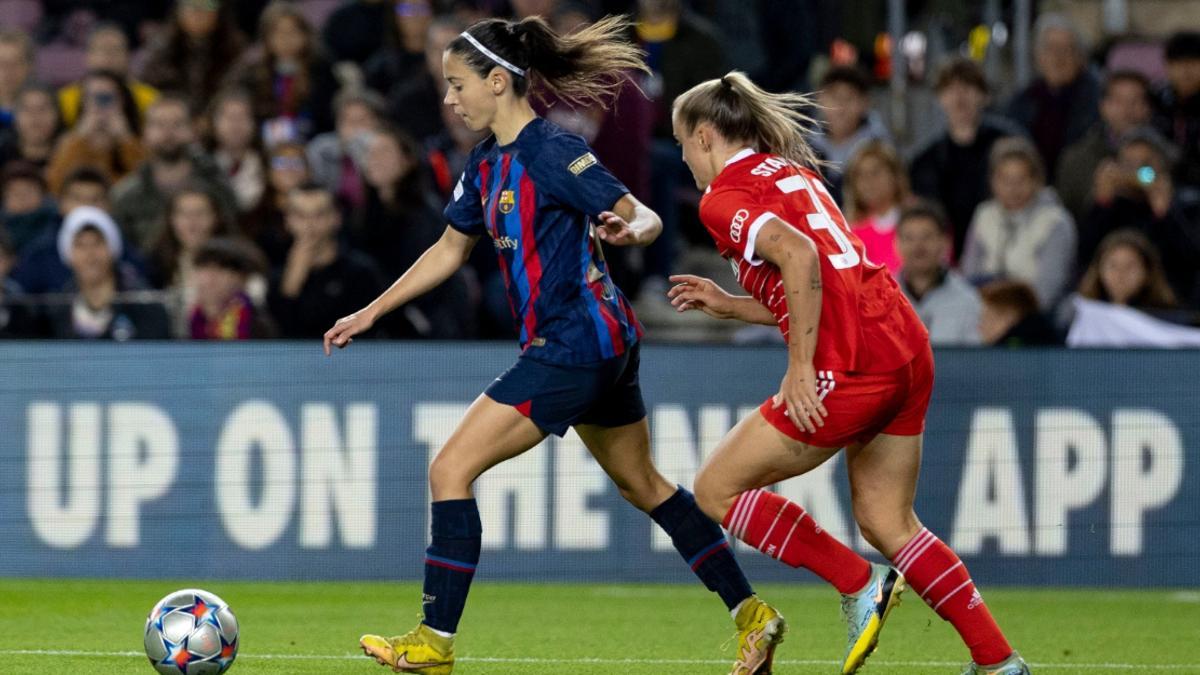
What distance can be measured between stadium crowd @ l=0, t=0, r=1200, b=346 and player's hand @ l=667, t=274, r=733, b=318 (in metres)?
4.59

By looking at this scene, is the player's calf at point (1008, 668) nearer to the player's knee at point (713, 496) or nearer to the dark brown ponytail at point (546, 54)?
the player's knee at point (713, 496)

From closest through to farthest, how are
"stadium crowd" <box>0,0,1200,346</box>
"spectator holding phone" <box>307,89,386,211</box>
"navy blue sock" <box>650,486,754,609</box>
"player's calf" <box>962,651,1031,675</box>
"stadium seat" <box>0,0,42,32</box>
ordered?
1. "player's calf" <box>962,651,1031,675</box>
2. "navy blue sock" <box>650,486,754,609</box>
3. "stadium crowd" <box>0,0,1200,346</box>
4. "spectator holding phone" <box>307,89,386,211</box>
5. "stadium seat" <box>0,0,42,32</box>

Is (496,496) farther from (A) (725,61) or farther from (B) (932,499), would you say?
(A) (725,61)

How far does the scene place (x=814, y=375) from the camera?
600 centimetres

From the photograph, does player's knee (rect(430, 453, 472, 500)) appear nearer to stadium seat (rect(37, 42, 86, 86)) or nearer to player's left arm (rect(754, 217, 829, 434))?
player's left arm (rect(754, 217, 829, 434))

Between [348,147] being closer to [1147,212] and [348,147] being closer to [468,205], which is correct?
[1147,212]

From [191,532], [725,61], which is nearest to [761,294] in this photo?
[191,532]

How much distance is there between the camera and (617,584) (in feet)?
33.9

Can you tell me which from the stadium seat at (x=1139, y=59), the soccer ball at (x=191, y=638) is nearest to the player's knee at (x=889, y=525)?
the soccer ball at (x=191, y=638)

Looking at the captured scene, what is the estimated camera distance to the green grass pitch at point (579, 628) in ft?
23.4

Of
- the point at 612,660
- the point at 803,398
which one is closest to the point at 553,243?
the point at 803,398

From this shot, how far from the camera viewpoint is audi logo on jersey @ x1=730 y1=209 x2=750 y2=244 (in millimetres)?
6020

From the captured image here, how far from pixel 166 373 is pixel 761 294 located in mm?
4925

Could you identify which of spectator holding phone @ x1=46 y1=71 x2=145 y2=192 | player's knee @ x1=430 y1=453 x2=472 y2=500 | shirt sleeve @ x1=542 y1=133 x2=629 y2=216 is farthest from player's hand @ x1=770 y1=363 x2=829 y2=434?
spectator holding phone @ x1=46 y1=71 x2=145 y2=192
